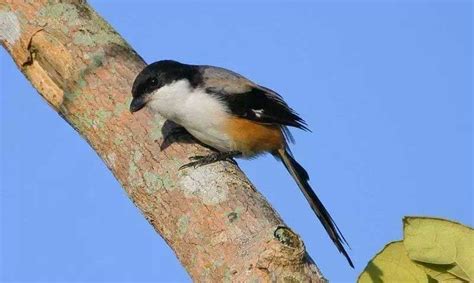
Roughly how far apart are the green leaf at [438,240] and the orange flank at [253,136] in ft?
7.30

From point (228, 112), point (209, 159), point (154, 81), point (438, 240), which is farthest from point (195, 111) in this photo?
point (438, 240)

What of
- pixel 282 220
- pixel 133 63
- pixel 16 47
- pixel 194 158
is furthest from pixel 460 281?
pixel 16 47

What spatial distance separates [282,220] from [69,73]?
1624 mm

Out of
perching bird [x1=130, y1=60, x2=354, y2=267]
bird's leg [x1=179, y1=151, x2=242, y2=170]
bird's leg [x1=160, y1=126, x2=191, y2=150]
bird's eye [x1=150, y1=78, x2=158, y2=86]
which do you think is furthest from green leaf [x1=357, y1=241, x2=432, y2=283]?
bird's eye [x1=150, y1=78, x2=158, y2=86]

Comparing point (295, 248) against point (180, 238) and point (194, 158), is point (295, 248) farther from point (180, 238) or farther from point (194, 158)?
point (194, 158)

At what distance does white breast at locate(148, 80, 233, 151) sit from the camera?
4708 mm

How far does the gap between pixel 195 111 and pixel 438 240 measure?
7.72 feet

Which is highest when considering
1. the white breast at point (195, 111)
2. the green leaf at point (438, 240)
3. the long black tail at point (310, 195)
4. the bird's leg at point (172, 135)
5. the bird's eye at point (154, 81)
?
the bird's eye at point (154, 81)

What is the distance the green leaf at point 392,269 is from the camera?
284 cm

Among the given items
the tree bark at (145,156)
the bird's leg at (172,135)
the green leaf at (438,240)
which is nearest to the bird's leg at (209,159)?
the tree bark at (145,156)

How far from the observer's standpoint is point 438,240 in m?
2.76

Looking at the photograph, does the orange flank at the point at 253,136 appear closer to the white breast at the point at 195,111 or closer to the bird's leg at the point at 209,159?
the white breast at the point at 195,111

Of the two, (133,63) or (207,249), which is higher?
(133,63)

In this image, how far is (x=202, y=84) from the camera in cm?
506
